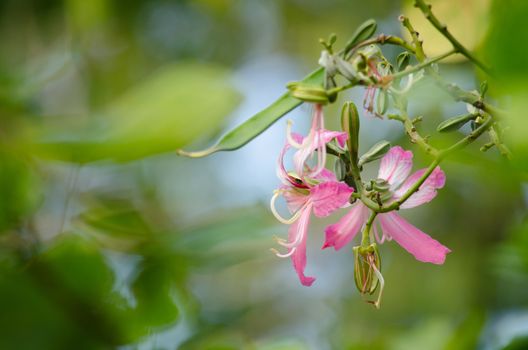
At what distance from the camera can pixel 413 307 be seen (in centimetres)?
181

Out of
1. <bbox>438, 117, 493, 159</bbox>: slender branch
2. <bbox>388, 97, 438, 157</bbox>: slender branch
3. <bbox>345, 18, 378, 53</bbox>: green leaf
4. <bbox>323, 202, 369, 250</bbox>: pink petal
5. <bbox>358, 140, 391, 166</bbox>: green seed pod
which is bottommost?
<bbox>323, 202, 369, 250</bbox>: pink petal

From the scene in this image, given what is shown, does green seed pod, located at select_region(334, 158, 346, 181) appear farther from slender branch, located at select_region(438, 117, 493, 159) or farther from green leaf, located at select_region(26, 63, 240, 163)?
green leaf, located at select_region(26, 63, 240, 163)

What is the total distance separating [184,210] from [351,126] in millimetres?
1610

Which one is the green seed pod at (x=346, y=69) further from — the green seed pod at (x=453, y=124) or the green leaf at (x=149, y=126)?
the green leaf at (x=149, y=126)

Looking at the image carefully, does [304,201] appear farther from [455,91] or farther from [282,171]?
[455,91]

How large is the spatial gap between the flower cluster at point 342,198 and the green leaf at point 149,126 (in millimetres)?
222

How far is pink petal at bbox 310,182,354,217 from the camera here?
48 cm

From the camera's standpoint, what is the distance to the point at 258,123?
51 cm

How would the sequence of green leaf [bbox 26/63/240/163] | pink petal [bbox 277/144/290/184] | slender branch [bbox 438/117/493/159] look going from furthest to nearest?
green leaf [bbox 26/63/240/163]
pink petal [bbox 277/144/290/184]
slender branch [bbox 438/117/493/159]

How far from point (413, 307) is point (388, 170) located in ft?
4.35

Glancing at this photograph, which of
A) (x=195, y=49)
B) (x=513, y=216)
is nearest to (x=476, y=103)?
(x=513, y=216)

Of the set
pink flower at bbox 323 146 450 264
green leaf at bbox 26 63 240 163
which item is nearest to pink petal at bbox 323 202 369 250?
pink flower at bbox 323 146 450 264

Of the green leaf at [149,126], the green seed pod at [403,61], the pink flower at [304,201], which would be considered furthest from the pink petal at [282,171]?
the green leaf at [149,126]

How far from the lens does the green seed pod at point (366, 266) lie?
516 mm
